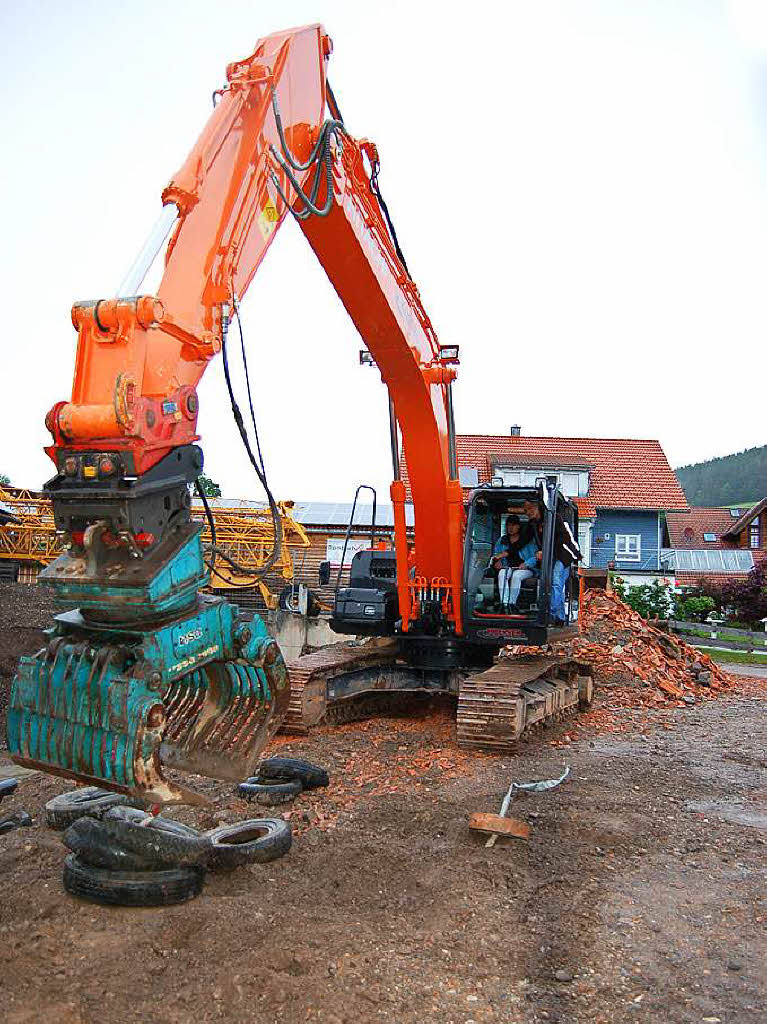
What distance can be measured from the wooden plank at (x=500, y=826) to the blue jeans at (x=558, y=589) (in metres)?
3.68

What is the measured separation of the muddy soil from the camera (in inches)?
143

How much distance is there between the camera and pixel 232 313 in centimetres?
495

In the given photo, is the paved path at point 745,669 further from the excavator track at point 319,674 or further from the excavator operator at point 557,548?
the excavator track at point 319,674

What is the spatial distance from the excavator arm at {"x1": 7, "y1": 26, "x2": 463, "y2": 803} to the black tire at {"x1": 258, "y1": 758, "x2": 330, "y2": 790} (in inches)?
71.3

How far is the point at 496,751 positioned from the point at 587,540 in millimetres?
25762

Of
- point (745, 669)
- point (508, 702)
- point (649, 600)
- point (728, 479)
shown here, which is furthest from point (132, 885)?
point (728, 479)

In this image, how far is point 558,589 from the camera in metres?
9.23

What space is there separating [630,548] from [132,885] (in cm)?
3042

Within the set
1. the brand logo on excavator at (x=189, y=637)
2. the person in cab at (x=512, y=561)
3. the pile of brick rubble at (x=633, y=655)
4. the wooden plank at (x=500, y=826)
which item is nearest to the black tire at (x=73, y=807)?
the brand logo on excavator at (x=189, y=637)

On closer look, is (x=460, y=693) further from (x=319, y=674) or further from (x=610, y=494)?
(x=610, y=494)

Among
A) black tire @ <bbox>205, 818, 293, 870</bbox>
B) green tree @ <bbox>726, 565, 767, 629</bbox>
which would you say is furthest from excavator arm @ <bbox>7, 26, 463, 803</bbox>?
green tree @ <bbox>726, 565, 767, 629</bbox>

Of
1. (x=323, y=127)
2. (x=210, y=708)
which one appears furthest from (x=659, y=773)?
(x=323, y=127)

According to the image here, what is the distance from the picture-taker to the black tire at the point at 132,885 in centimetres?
448

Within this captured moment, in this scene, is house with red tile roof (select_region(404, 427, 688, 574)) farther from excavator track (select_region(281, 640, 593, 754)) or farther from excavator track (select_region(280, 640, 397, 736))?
excavator track (select_region(280, 640, 397, 736))
